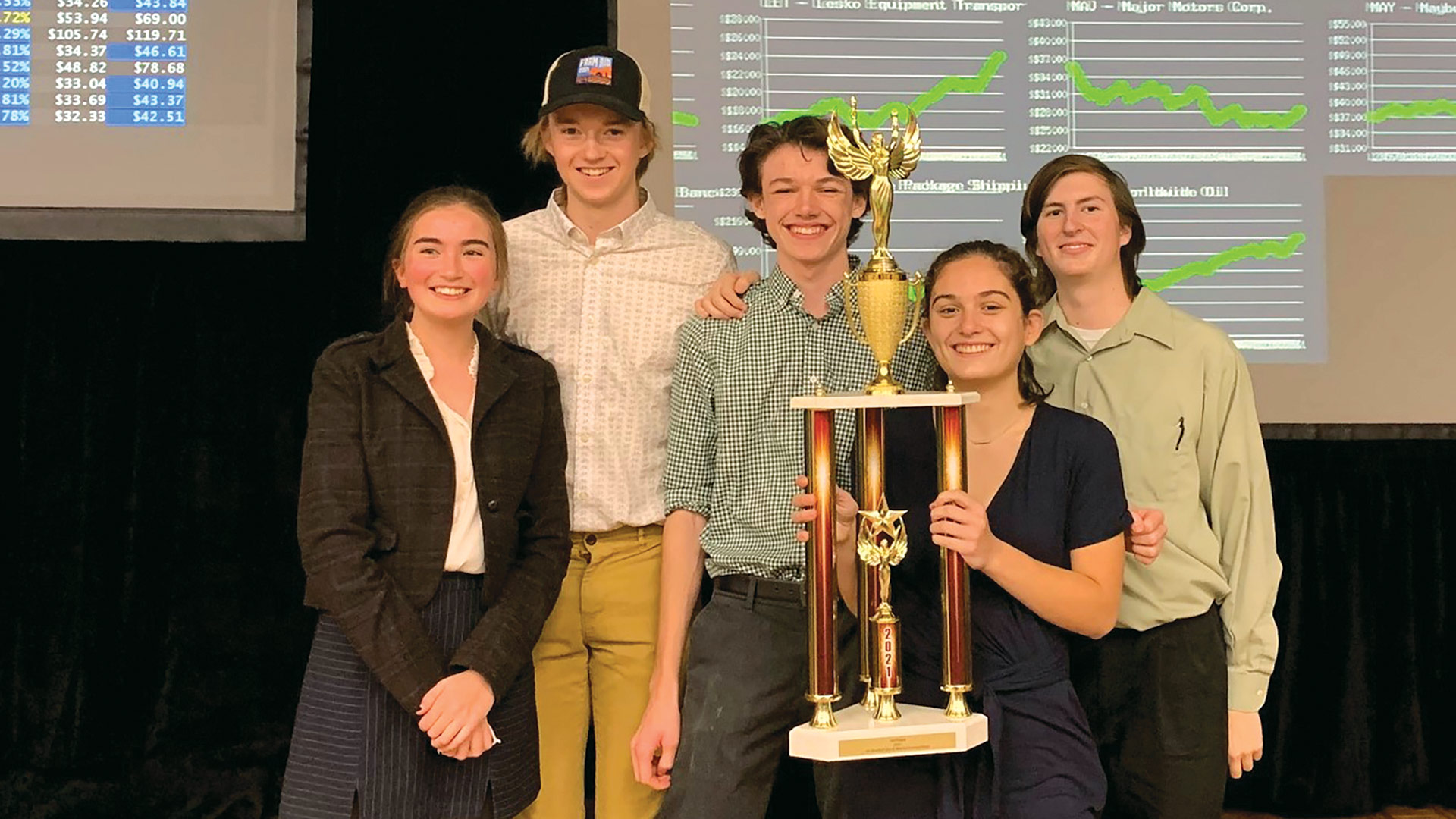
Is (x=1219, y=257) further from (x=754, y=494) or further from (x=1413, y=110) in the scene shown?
(x=754, y=494)

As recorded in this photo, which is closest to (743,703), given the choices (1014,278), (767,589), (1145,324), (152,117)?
(767,589)

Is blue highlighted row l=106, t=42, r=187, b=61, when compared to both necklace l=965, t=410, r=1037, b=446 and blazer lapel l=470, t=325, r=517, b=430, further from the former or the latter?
necklace l=965, t=410, r=1037, b=446

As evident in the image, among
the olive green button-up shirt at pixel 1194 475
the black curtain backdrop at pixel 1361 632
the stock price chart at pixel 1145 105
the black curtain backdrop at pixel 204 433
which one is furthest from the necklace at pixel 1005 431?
the black curtain backdrop at pixel 1361 632

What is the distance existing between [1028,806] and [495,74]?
2187 mm

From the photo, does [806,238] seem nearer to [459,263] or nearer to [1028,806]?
[459,263]

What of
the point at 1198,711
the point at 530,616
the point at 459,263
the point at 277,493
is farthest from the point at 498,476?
the point at 277,493

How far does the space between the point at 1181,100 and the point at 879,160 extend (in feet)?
5.11

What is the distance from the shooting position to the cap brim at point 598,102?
6.89 feet

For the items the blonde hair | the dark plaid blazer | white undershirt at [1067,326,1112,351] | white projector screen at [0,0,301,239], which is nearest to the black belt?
the dark plaid blazer

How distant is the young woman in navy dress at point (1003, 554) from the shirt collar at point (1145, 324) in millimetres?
276

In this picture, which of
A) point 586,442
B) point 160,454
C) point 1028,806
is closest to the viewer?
point 1028,806

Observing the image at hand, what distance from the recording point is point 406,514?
1.83 metres

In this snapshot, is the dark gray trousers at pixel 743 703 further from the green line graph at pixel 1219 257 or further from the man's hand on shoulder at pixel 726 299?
the green line graph at pixel 1219 257

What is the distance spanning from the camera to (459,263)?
193 cm
